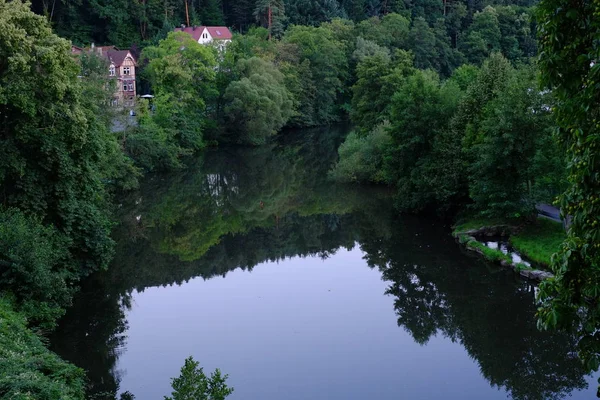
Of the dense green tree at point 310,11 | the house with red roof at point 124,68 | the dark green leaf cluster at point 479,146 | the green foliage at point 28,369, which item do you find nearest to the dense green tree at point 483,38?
the dense green tree at point 310,11

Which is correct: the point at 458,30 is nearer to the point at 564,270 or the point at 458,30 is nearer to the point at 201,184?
the point at 201,184

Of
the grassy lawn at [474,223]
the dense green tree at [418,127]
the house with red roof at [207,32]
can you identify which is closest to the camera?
the grassy lawn at [474,223]

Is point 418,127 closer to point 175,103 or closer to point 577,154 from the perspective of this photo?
point 175,103

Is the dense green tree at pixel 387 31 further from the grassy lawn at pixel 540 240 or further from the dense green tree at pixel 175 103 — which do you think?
the grassy lawn at pixel 540 240

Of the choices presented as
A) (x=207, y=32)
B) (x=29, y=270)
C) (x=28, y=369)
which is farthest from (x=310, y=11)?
(x=28, y=369)

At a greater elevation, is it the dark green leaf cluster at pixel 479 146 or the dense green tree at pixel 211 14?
the dense green tree at pixel 211 14

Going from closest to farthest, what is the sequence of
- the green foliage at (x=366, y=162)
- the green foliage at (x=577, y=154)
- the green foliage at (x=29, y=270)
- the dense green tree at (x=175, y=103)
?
the green foliage at (x=577, y=154) → the green foliage at (x=29, y=270) → the green foliage at (x=366, y=162) → the dense green tree at (x=175, y=103)

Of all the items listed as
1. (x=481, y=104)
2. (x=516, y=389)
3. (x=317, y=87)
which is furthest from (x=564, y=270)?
(x=317, y=87)

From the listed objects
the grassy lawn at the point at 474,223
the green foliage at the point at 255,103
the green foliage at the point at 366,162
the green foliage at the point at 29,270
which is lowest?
the green foliage at the point at 29,270
